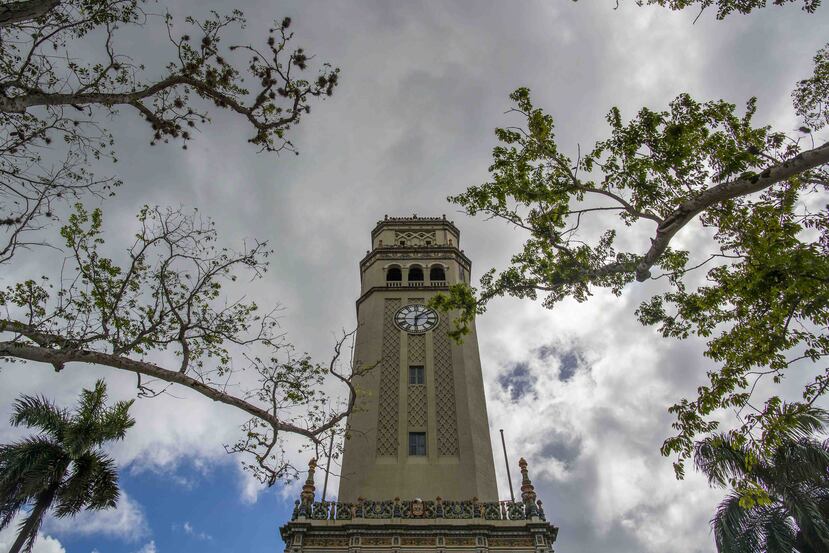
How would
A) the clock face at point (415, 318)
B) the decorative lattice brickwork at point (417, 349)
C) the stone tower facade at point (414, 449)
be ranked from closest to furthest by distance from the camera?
the stone tower facade at point (414, 449) < the decorative lattice brickwork at point (417, 349) < the clock face at point (415, 318)

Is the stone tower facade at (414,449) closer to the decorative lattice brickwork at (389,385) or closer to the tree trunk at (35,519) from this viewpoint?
the decorative lattice brickwork at (389,385)

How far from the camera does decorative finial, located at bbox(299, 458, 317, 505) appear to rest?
20156 mm

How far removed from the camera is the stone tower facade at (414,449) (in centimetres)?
1877

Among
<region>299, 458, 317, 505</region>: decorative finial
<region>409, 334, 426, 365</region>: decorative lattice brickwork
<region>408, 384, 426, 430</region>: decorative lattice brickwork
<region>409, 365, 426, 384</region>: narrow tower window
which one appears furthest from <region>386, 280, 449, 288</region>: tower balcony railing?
<region>299, 458, 317, 505</region>: decorative finial

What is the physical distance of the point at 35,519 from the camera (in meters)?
15.8

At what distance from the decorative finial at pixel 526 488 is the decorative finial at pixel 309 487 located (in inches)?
303

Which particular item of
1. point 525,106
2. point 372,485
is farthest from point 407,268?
point 525,106

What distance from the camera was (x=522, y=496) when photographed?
20391 mm

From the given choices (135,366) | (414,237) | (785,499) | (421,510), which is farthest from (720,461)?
(414,237)

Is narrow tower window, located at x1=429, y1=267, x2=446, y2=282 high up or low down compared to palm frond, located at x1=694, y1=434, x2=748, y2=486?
up

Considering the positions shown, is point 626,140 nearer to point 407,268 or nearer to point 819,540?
point 819,540

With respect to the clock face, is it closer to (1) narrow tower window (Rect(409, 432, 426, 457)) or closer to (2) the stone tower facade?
(2) the stone tower facade

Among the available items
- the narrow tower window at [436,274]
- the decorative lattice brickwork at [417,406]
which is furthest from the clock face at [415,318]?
the decorative lattice brickwork at [417,406]

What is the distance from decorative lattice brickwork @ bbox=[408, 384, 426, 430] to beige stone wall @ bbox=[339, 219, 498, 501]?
42 millimetres
